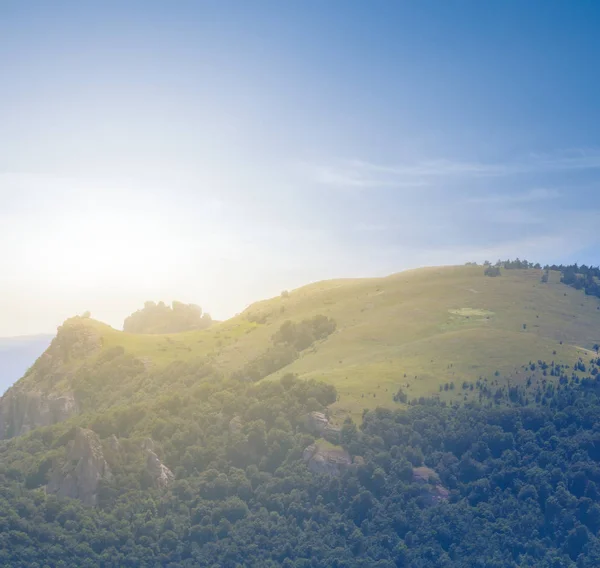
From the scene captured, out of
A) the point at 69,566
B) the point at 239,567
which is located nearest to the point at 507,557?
the point at 239,567

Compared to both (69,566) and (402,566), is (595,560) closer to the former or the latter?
(402,566)

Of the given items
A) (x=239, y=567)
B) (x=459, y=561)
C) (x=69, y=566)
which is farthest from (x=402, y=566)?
(x=69, y=566)

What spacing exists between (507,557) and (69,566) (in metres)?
79.5

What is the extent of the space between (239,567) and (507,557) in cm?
4871

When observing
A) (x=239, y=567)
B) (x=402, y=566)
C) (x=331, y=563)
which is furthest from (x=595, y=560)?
(x=239, y=567)

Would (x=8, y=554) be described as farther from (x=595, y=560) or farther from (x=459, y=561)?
(x=595, y=560)

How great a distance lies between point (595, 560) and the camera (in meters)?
198

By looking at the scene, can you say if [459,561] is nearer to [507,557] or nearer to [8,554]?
[507,557]

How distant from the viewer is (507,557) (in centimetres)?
19875

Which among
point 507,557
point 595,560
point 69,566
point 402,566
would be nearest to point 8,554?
point 69,566

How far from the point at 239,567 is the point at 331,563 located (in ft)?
55.0

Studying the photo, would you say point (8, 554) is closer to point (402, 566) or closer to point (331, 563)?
point (331, 563)

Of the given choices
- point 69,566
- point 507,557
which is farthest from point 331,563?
point 69,566

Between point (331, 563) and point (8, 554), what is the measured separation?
58.6 meters
